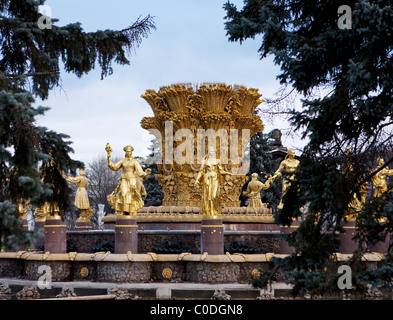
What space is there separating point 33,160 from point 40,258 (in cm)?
849

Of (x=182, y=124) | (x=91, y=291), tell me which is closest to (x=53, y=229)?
(x=91, y=291)

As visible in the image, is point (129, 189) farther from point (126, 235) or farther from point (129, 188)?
point (126, 235)

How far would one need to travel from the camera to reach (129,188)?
16109 mm

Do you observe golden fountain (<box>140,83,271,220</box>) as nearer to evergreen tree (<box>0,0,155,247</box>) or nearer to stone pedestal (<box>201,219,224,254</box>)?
stone pedestal (<box>201,219,224,254</box>)

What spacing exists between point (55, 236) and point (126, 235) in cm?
235

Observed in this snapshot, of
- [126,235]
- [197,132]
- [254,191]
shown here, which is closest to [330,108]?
[126,235]

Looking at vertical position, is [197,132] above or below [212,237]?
above

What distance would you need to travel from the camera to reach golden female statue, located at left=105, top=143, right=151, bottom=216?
1586 centimetres

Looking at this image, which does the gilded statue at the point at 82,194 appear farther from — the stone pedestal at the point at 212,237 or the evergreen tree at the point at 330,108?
the evergreen tree at the point at 330,108

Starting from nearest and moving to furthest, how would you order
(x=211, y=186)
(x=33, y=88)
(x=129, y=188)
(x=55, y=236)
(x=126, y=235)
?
(x=33, y=88)
(x=126, y=235)
(x=211, y=186)
(x=129, y=188)
(x=55, y=236)

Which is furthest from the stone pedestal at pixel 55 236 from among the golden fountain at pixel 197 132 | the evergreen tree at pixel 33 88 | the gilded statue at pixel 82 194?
the evergreen tree at pixel 33 88

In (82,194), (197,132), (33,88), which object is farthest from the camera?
(82,194)
